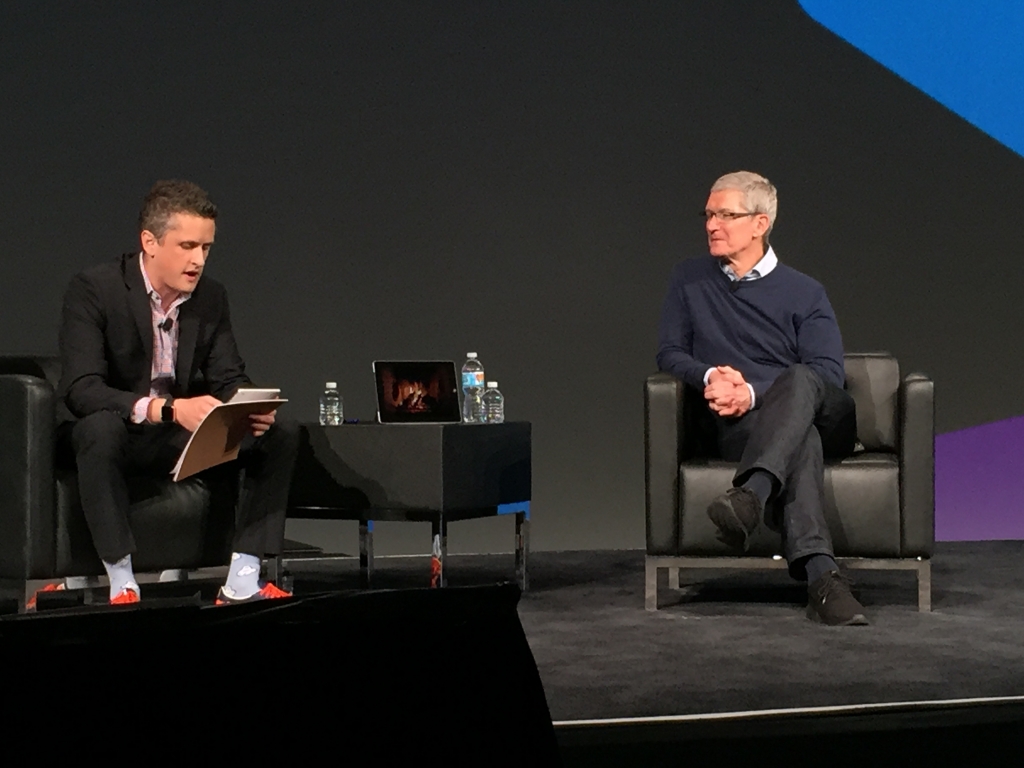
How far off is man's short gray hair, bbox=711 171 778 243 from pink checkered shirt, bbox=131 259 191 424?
4.84 feet

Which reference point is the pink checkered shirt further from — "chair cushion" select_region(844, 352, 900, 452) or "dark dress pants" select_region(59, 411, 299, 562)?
"chair cushion" select_region(844, 352, 900, 452)

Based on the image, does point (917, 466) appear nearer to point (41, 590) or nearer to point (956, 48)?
point (41, 590)

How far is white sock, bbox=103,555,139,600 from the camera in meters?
2.84

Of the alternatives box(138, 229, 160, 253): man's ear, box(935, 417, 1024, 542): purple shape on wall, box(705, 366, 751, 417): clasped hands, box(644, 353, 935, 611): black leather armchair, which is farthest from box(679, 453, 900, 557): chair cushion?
box(935, 417, 1024, 542): purple shape on wall

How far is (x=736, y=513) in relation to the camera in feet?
9.71

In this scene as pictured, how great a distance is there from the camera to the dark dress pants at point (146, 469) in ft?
9.26

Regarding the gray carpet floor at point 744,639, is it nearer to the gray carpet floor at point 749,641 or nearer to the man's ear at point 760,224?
the gray carpet floor at point 749,641

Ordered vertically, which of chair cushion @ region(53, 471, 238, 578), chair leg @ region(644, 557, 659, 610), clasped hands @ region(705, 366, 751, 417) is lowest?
chair leg @ region(644, 557, 659, 610)

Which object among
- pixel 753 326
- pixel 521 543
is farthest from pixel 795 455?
pixel 521 543

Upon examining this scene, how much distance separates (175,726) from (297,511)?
2836 mm

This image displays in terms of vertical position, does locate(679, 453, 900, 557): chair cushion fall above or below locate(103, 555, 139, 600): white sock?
above

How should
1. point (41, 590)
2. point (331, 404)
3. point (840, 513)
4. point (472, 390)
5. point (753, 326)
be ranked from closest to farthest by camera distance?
point (41, 590) → point (840, 513) → point (753, 326) → point (472, 390) → point (331, 404)

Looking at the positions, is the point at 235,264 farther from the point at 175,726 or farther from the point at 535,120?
the point at 175,726

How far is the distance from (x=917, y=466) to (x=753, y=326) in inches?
22.2
